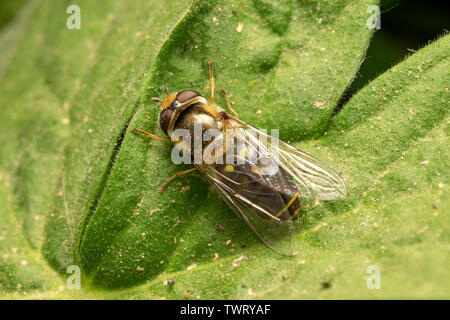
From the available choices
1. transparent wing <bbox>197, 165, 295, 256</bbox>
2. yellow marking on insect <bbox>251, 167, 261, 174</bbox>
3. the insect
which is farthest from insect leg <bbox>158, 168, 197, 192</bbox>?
yellow marking on insect <bbox>251, 167, 261, 174</bbox>

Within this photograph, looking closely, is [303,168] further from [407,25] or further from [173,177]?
[407,25]

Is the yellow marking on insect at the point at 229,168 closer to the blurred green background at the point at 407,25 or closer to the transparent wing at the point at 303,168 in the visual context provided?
the transparent wing at the point at 303,168

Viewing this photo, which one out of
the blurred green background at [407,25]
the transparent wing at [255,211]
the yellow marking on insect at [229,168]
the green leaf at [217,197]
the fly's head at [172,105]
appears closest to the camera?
the green leaf at [217,197]

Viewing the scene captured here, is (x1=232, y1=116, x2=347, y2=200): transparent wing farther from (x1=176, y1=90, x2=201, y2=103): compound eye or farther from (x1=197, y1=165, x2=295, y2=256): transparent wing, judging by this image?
(x1=176, y1=90, x2=201, y2=103): compound eye

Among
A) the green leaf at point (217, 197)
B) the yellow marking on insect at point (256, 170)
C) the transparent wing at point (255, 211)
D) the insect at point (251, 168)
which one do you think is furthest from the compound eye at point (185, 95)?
the yellow marking on insect at point (256, 170)

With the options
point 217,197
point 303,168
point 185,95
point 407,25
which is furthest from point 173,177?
point 407,25

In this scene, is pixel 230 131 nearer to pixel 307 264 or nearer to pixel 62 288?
pixel 307 264
